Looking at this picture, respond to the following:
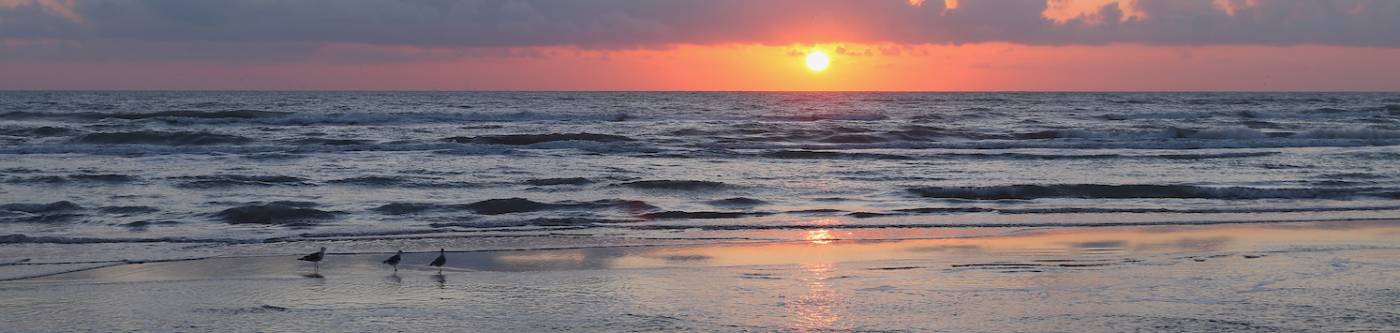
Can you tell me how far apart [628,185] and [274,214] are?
6.33m

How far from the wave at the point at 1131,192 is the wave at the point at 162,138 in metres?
22.5

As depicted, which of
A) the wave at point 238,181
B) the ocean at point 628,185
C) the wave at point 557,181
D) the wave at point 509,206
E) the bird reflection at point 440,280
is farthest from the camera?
the wave at point 557,181

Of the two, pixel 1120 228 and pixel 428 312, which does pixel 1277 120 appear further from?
pixel 428 312

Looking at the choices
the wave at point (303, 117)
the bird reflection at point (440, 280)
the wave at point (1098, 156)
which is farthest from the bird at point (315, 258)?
the wave at point (303, 117)

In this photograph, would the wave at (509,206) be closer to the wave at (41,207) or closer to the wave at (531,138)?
the wave at (41,207)

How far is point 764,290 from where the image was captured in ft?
28.7

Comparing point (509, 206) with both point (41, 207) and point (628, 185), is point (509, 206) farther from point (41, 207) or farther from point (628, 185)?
point (41, 207)

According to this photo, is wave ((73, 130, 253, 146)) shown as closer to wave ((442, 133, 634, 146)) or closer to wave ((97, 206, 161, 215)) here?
wave ((442, 133, 634, 146))

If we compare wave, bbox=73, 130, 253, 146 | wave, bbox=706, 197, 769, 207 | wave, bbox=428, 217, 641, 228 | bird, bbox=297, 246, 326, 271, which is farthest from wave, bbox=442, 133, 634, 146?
bird, bbox=297, 246, 326, 271

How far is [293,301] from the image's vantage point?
841 cm

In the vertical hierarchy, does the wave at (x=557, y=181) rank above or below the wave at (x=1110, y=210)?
below

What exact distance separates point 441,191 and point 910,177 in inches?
340

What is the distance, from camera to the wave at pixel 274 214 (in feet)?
47.8

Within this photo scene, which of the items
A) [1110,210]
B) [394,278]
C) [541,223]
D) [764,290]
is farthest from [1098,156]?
[394,278]
